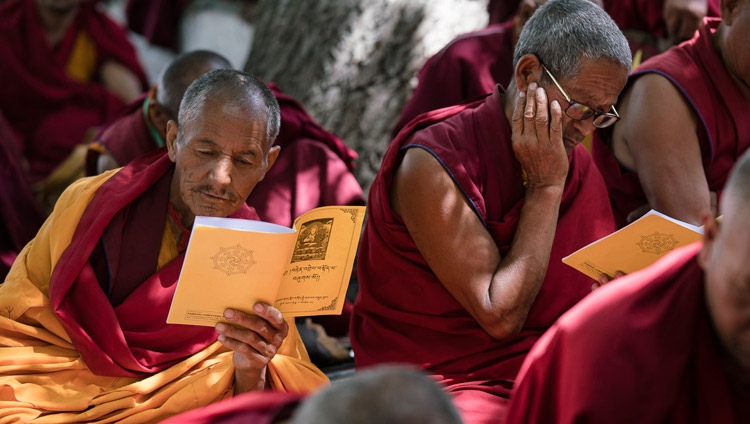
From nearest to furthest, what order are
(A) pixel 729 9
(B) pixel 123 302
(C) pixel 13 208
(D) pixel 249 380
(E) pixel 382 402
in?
(E) pixel 382 402, (D) pixel 249 380, (B) pixel 123 302, (A) pixel 729 9, (C) pixel 13 208

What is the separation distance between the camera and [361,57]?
233 inches

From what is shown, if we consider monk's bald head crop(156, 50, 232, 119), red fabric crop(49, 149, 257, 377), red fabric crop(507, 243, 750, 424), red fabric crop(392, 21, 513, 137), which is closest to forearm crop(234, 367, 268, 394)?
red fabric crop(49, 149, 257, 377)

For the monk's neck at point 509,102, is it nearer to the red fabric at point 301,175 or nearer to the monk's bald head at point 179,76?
the red fabric at point 301,175

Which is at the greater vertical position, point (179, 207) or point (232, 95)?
point (232, 95)

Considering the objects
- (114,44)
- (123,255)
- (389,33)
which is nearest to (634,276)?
(123,255)

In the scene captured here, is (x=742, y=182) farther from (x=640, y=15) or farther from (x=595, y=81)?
(x=640, y=15)

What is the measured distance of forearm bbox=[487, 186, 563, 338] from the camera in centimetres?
279

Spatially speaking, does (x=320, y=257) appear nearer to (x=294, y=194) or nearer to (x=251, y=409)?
(x=251, y=409)

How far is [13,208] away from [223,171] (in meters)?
2.39

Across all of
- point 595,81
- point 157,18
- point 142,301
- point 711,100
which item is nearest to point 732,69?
point 711,100

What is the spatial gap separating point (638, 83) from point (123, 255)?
210cm

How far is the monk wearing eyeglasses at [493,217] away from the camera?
283 cm

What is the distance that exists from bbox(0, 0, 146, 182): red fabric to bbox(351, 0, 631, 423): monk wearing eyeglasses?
4.19m

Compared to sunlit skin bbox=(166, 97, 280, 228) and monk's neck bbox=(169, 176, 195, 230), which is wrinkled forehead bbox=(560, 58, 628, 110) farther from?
monk's neck bbox=(169, 176, 195, 230)
